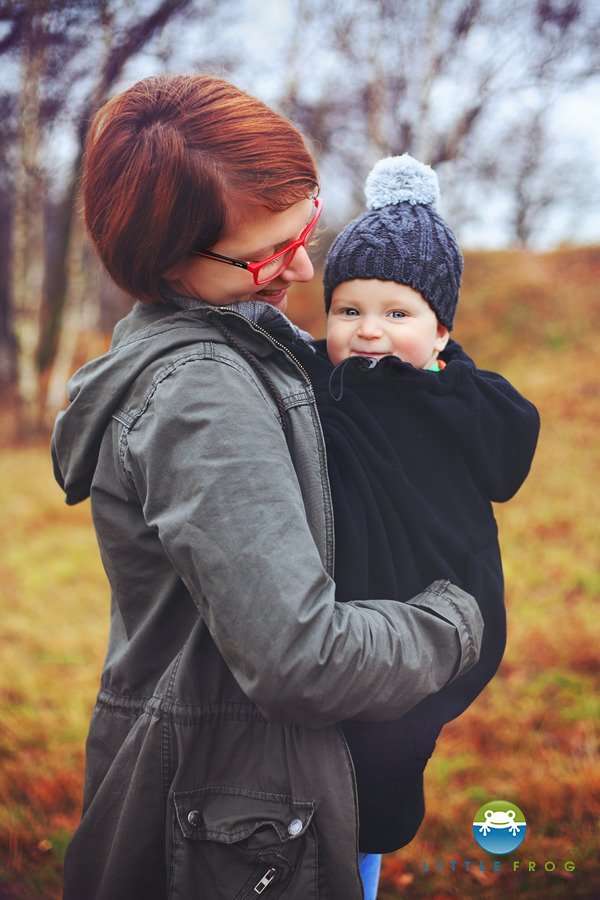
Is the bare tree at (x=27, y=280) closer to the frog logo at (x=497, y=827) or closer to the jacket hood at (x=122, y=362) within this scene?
the jacket hood at (x=122, y=362)

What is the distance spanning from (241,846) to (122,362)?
0.88 metres

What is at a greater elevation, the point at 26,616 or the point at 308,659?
the point at 308,659

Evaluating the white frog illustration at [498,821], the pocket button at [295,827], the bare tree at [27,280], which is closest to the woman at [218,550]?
the pocket button at [295,827]

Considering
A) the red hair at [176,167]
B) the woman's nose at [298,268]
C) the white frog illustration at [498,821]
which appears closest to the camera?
the red hair at [176,167]

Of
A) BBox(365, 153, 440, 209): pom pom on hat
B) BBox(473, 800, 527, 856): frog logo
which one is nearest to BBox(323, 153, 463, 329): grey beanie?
BBox(365, 153, 440, 209): pom pom on hat

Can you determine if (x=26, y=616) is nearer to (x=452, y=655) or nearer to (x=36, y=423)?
(x=452, y=655)

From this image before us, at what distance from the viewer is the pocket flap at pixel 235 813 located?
1.35 m

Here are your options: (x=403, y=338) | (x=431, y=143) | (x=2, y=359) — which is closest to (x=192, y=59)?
(x=403, y=338)

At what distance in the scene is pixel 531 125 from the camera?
36.2ft

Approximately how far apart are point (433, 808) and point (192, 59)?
3.74m

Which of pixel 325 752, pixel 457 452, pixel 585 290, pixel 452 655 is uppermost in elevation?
pixel 585 290

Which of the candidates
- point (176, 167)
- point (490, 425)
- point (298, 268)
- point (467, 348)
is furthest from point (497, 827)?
point (467, 348)

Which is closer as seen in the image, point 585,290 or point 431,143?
point 431,143

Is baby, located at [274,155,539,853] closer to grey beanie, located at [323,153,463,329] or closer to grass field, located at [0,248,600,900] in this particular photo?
grey beanie, located at [323,153,463,329]
